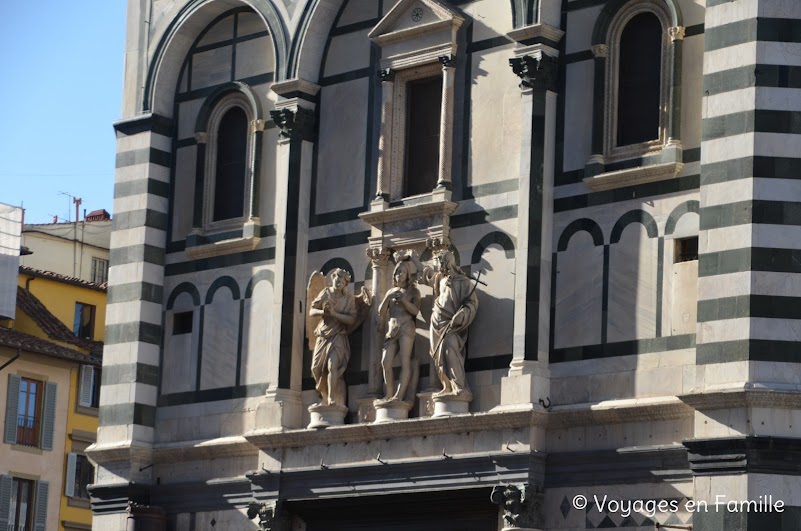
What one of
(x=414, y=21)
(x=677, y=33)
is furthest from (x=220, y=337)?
(x=677, y=33)

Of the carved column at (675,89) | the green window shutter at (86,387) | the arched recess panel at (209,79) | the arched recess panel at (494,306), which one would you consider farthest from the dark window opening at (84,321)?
the carved column at (675,89)

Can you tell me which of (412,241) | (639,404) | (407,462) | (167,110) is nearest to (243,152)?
(167,110)

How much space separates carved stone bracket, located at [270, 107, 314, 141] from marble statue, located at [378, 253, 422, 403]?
8.87ft

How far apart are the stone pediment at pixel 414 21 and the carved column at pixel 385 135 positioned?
1.48 feet

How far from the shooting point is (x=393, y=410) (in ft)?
83.9

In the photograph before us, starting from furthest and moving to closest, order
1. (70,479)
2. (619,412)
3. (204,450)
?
(70,479), (204,450), (619,412)

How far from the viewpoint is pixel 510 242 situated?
25.2 meters

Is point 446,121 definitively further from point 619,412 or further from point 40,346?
point 40,346

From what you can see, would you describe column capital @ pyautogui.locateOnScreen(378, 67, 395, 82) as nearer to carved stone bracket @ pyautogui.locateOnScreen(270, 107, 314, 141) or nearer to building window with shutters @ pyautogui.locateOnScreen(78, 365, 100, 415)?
carved stone bracket @ pyautogui.locateOnScreen(270, 107, 314, 141)

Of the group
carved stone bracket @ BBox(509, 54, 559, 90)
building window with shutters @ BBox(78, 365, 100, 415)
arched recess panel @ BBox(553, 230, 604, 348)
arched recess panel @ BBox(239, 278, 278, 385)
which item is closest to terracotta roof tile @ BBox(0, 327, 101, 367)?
building window with shutters @ BBox(78, 365, 100, 415)

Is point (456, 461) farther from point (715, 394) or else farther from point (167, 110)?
point (167, 110)

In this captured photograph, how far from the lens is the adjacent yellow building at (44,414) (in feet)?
144

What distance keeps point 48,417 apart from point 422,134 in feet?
66.2

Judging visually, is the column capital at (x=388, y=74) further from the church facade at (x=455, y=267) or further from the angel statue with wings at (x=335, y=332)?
the angel statue with wings at (x=335, y=332)
